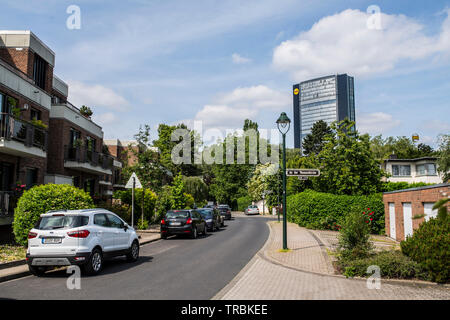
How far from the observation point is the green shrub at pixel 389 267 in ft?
27.9

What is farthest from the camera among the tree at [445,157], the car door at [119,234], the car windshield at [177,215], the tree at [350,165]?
the tree at [445,157]

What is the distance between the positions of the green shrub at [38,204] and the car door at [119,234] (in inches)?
120

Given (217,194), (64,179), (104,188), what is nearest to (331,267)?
(64,179)

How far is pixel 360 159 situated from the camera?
26.8 m

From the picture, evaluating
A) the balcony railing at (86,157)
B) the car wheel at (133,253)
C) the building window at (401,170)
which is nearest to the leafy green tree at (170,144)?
the balcony railing at (86,157)

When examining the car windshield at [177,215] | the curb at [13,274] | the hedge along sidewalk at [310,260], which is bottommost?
the hedge along sidewalk at [310,260]

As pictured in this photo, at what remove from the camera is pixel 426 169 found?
5059cm

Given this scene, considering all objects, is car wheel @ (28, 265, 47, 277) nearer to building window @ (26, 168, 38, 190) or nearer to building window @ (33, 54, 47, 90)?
building window @ (26, 168, 38, 190)

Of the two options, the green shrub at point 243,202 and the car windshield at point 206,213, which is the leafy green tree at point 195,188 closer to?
the green shrub at point 243,202

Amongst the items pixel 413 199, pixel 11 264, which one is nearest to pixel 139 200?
pixel 11 264

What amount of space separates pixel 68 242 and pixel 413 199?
12.5 meters

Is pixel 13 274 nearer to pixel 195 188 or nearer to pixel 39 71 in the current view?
pixel 39 71

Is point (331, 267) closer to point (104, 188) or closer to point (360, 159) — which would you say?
point (360, 159)

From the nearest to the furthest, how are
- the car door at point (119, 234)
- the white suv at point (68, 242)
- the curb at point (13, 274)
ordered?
the curb at point (13, 274)
the white suv at point (68, 242)
the car door at point (119, 234)
